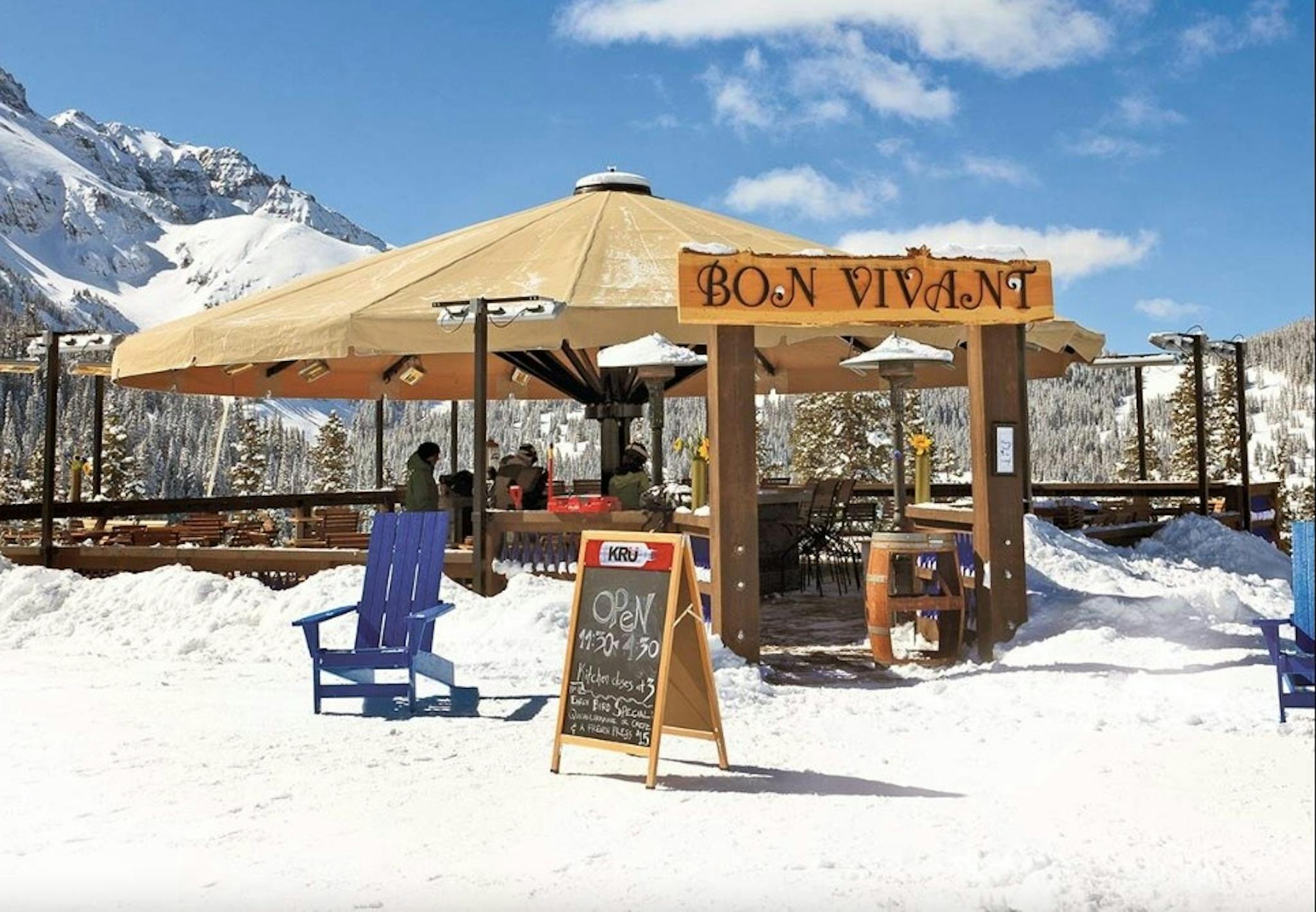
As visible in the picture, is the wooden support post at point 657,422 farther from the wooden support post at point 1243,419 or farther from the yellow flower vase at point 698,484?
the wooden support post at point 1243,419

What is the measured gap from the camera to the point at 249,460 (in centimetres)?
5891

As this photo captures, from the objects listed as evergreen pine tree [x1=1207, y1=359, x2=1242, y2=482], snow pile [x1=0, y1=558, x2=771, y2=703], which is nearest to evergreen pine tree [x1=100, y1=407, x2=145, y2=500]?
snow pile [x1=0, y1=558, x2=771, y2=703]

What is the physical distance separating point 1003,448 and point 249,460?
55956 mm

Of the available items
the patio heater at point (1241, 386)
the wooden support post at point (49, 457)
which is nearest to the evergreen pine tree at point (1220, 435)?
the patio heater at point (1241, 386)

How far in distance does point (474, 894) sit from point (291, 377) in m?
11.3

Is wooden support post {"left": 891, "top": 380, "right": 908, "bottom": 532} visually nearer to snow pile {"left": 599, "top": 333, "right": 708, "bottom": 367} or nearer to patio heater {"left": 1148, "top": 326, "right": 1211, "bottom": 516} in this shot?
snow pile {"left": 599, "top": 333, "right": 708, "bottom": 367}

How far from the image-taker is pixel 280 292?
1243 cm

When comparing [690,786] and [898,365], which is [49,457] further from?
[690,786]

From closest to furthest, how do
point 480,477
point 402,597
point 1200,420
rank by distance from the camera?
point 402,597 → point 480,477 → point 1200,420

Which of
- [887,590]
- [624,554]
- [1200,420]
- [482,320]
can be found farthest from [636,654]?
[1200,420]

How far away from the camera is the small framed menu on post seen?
26.8 feet

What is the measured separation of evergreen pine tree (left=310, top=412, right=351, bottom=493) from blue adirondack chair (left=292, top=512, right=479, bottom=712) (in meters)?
53.9

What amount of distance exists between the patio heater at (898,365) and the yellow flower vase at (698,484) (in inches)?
66.4

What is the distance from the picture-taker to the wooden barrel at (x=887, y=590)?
307 inches
